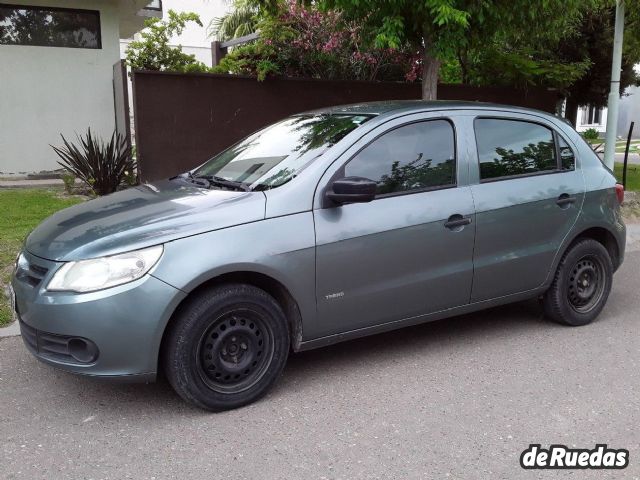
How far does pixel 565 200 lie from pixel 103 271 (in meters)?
3.30

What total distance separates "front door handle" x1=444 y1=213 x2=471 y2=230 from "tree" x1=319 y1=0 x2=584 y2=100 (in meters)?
2.94

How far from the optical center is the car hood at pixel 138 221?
3.31 m

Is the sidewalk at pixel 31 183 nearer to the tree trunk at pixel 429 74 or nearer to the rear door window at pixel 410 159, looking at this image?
the tree trunk at pixel 429 74

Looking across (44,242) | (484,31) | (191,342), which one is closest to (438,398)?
(191,342)

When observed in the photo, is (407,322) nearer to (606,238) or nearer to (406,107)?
(406,107)

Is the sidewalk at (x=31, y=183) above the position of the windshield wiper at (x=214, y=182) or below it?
below

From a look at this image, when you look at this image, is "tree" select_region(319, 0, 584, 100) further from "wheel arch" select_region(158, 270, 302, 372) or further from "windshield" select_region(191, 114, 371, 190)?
"wheel arch" select_region(158, 270, 302, 372)

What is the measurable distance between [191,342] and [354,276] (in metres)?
1.06

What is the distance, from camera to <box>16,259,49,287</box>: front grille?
3.36 metres

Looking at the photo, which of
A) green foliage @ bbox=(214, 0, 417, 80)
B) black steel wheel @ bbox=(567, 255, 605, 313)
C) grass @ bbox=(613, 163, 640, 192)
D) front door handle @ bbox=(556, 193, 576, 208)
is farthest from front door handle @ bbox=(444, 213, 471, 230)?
grass @ bbox=(613, 163, 640, 192)

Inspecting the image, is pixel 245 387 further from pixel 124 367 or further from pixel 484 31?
pixel 484 31

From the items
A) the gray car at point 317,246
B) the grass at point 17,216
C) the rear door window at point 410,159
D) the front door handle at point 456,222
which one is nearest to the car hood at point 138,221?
the gray car at point 317,246

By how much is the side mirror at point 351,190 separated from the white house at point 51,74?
8.89 metres

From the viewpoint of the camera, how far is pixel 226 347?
11.5 ft
